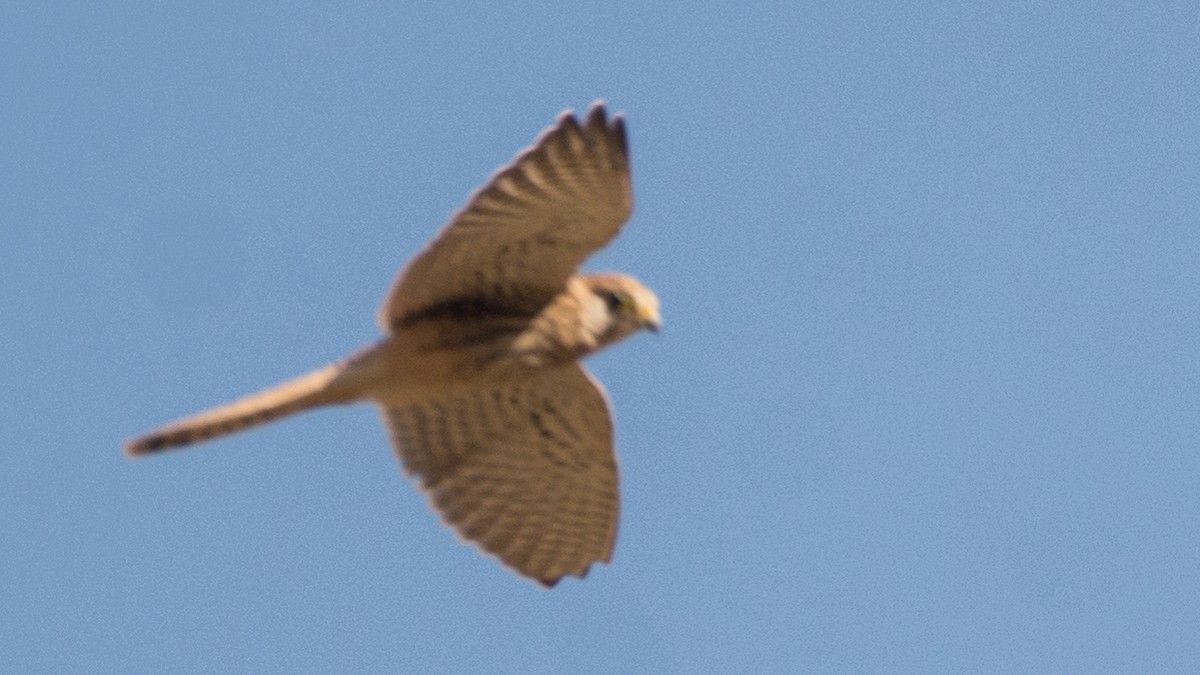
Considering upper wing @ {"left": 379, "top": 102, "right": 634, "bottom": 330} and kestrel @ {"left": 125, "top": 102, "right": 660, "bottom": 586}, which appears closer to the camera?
upper wing @ {"left": 379, "top": 102, "right": 634, "bottom": 330}

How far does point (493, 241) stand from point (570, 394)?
1.15m

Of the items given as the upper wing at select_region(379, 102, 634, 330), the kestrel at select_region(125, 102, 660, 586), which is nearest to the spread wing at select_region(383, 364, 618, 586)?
the kestrel at select_region(125, 102, 660, 586)

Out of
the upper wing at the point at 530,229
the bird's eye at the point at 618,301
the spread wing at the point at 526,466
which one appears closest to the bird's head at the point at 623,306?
the bird's eye at the point at 618,301

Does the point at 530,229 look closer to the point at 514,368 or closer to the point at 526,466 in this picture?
the point at 514,368

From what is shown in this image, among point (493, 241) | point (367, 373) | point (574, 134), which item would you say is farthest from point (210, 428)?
point (574, 134)

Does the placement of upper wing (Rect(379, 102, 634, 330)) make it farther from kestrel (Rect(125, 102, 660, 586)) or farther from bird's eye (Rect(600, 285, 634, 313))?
bird's eye (Rect(600, 285, 634, 313))

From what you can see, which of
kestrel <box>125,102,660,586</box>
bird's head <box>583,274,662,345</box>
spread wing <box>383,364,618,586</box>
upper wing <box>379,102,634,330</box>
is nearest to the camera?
upper wing <box>379,102,634,330</box>

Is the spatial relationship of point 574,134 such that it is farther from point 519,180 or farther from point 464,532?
point 464,532

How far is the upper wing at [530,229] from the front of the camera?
8625mm

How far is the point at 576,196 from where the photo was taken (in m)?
8.80

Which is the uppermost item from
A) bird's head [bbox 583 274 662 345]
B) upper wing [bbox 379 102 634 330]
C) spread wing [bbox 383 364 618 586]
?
upper wing [bbox 379 102 634 330]

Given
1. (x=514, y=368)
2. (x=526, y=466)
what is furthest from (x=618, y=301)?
(x=526, y=466)

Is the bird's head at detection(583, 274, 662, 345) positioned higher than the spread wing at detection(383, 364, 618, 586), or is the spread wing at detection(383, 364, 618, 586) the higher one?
the bird's head at detection(583, 274, 662, 345)

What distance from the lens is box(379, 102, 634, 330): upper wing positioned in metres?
8.62
